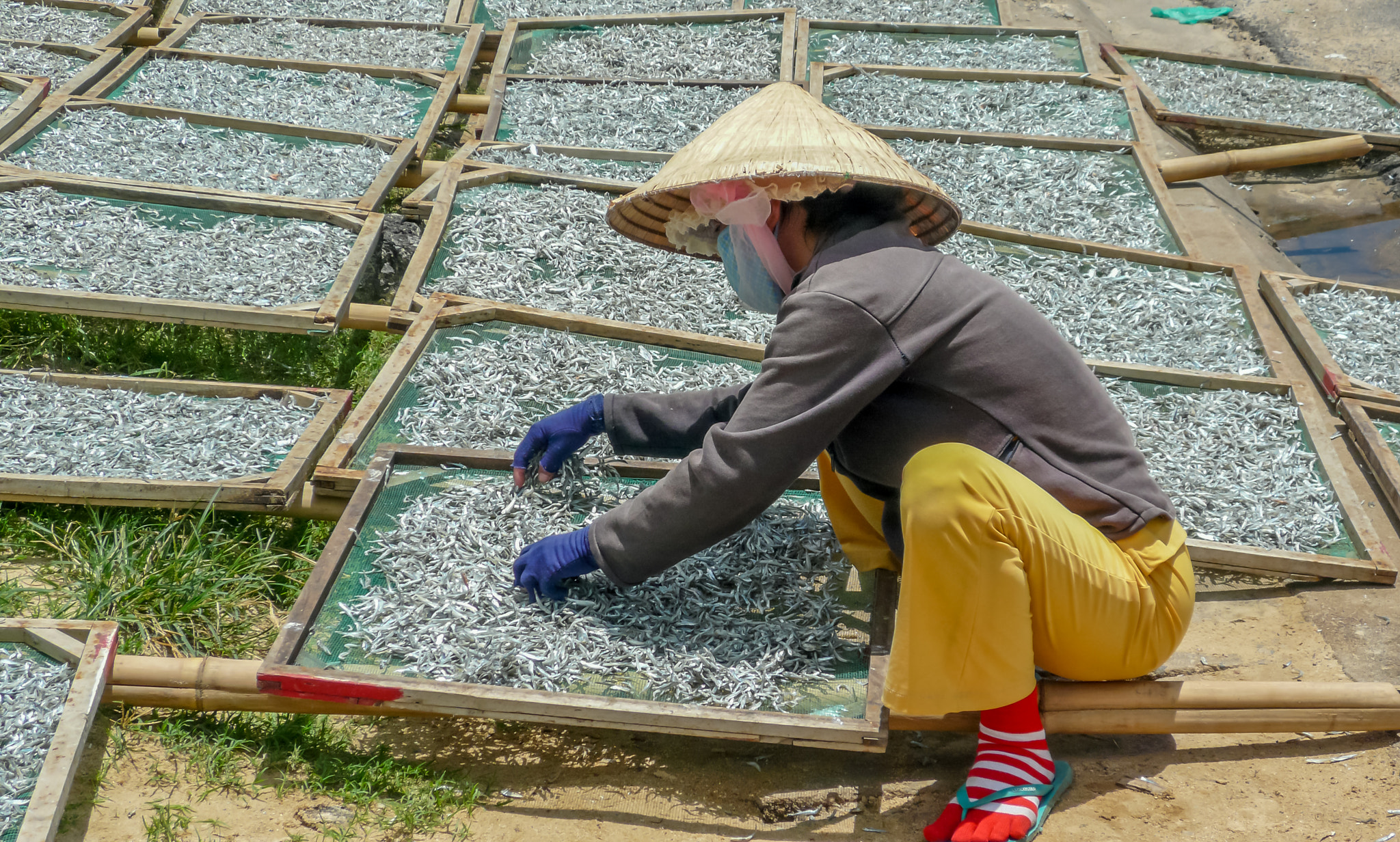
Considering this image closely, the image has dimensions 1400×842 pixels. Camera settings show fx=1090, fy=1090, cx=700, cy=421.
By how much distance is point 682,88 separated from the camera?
5.20m

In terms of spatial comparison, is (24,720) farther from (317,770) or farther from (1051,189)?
(1051,189)

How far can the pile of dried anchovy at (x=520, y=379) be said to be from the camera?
9.82ft

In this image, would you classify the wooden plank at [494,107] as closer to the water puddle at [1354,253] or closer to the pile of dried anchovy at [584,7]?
the pile of dried anchovy at [584,7]

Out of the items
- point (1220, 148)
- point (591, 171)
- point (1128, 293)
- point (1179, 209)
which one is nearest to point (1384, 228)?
point (1220, 148)

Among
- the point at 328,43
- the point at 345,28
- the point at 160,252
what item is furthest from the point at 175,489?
the point at 345,28

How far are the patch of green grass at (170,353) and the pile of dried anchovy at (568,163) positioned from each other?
3.53 feet

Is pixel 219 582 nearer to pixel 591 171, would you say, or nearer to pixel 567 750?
pixel 567 750

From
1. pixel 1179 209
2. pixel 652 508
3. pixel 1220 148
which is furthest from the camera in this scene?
pixel 1220 148

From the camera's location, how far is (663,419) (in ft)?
8.10

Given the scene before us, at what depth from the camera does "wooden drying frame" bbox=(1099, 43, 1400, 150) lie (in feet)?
17.4

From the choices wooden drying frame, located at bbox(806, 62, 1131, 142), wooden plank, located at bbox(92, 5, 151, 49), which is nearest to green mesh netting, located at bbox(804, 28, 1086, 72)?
wooden drying frame, located at bbox(806, 62, 1131, 142)

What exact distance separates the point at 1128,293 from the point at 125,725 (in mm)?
3286

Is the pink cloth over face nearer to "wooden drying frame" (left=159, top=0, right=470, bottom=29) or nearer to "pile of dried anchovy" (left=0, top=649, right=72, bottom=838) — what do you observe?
"pile of dried anchovy" (left=0, top=649, right=72, bottom=838)

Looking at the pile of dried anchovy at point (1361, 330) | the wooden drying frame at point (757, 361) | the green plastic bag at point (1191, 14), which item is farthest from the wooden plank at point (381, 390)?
the green plastic bag at point (1191, 14)
